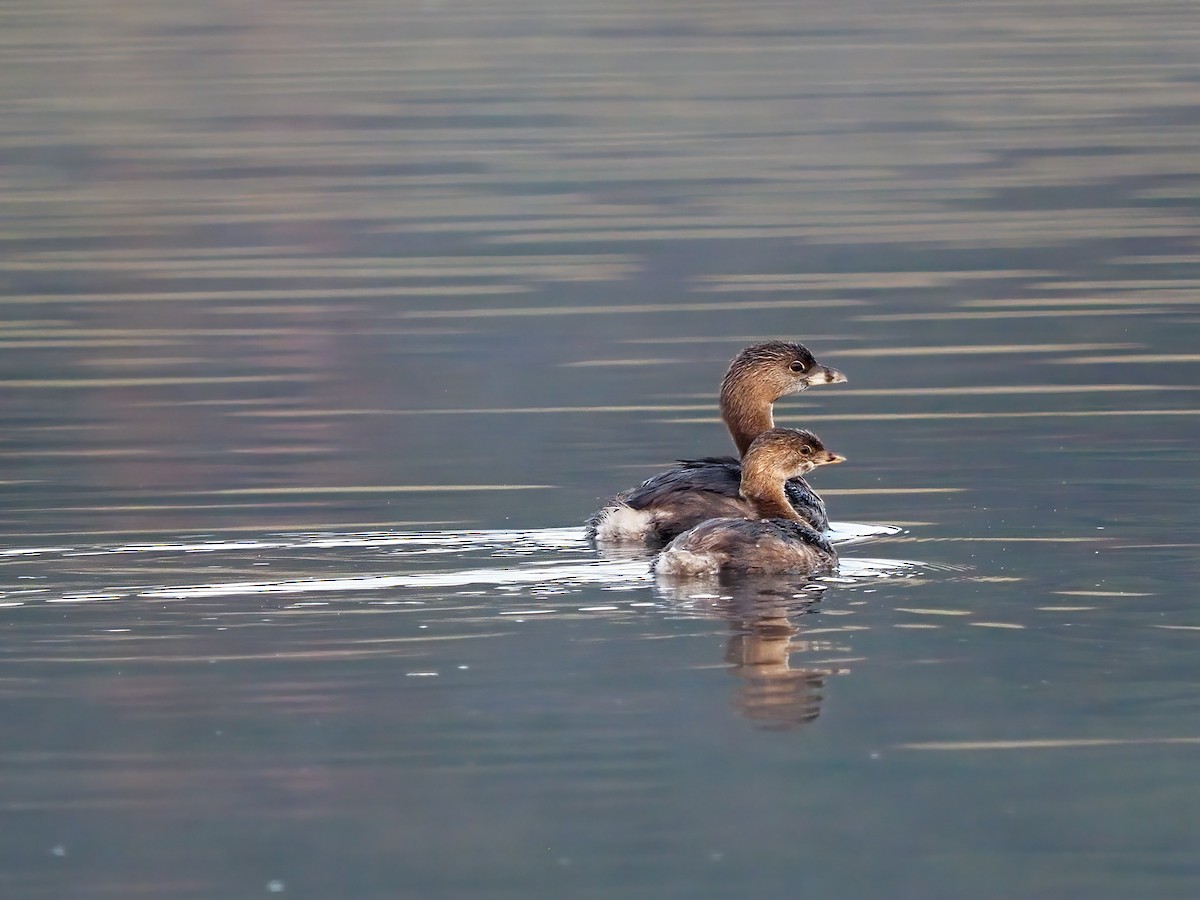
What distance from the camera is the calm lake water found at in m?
6.07

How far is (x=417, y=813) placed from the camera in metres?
6.16

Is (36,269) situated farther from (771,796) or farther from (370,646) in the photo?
(771,796)

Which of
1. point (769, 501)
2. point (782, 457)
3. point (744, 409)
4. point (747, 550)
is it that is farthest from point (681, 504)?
point (744, 409)

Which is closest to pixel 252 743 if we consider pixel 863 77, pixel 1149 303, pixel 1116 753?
pixel 1116 753

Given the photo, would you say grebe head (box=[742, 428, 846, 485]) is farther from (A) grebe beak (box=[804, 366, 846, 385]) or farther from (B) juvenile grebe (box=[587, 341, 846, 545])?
(A) grebe beak (box=[804, 366, 846, 385])

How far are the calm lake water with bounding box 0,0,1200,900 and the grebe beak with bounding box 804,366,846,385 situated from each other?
1.18ft

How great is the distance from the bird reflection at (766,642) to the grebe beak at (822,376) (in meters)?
3.10

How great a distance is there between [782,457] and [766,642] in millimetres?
2618

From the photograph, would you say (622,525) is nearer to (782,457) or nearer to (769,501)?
(769,501)

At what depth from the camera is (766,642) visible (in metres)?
7.74

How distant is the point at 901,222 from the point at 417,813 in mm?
14498

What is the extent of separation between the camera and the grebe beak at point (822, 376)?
1181 centimetres

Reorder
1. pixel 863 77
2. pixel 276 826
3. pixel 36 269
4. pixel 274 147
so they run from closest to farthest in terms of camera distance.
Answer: pixel 276 826
pixel 36 269
pixel 274 147
pixel 863 77

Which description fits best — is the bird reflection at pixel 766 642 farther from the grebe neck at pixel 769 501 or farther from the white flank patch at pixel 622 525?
the grebe neck at pixel 769 501
